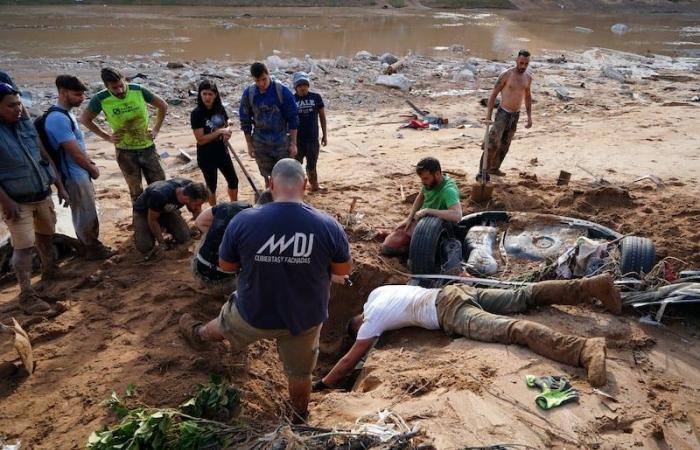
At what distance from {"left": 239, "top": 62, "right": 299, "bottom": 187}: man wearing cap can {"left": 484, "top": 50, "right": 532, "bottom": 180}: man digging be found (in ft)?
8.79

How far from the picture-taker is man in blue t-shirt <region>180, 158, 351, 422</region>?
286 centimetres

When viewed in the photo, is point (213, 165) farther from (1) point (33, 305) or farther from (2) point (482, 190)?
(2) point (482, 190)

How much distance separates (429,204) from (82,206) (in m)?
3.51

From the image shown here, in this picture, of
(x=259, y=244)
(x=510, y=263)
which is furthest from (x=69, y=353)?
(x=510, y=263)

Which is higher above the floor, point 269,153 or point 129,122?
point 129,122

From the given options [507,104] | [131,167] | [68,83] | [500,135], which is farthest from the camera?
[500,135]

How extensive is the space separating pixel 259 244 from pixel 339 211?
383 cm

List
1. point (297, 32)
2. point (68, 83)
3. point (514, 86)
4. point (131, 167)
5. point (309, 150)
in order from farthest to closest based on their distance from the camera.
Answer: point (297, 32) < point (514, 86) < point (309, 150) < point (131, 167) < point (68, 83)

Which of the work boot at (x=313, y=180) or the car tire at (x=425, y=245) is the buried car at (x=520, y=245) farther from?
the work boot at (x=313, y=180)

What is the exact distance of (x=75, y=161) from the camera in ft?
16.1

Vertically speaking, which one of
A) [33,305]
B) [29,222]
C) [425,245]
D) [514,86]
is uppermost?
[514,86]

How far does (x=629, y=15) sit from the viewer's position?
37.2 metres

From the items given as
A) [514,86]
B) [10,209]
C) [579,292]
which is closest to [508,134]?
[514,86]

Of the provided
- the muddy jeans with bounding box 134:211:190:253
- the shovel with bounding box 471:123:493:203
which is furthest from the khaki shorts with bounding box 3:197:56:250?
the shovel with bounding box 471:123:493:203
